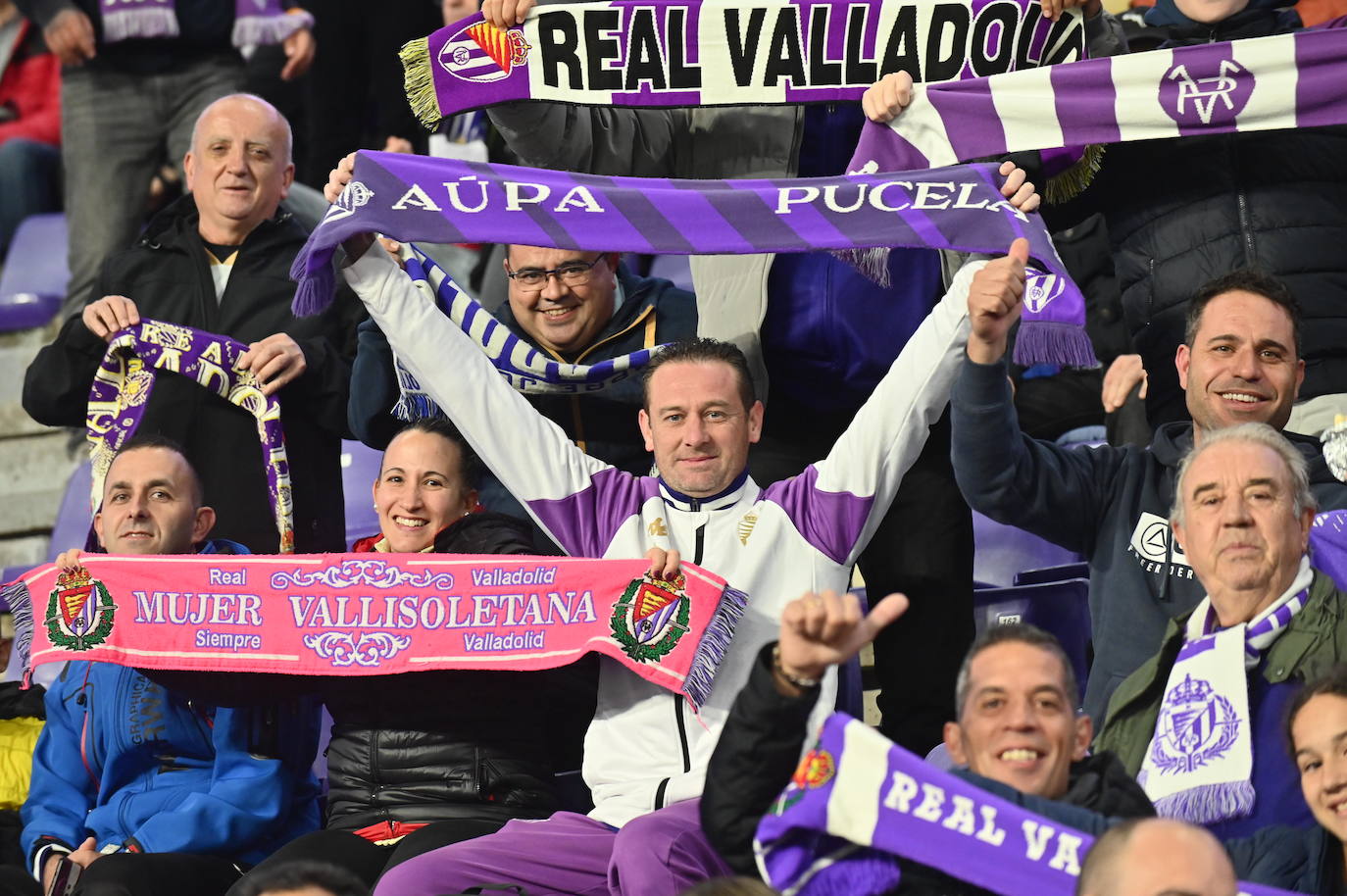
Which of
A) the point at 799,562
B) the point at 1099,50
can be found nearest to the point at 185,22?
the point at 1099,50

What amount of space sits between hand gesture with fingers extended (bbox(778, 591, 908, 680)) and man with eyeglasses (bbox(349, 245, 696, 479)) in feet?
6.32

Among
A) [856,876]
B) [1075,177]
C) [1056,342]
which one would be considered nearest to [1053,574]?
[1056,342]

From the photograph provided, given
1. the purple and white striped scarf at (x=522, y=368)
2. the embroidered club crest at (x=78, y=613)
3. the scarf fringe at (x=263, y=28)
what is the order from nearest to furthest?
1. the embroidered club crest at (x=78, y=613)
2. the purple and white striped scarf at (x=522, y=368)
3. the scarf fringe at (x=263, y=28)

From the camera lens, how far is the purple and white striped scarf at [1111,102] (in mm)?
5293

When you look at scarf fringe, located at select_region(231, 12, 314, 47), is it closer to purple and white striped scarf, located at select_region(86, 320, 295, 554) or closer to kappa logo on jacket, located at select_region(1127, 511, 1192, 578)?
purple and white striped scarf, located at select_region(86, 320, 295, 554)

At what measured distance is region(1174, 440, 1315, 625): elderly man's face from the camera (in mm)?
3971

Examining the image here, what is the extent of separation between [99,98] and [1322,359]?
181 inches

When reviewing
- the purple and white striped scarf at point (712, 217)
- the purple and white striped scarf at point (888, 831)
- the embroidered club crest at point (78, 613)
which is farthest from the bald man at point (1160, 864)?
the embroidered club crest at point (78, 613)

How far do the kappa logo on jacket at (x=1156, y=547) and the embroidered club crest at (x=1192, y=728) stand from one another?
57cm

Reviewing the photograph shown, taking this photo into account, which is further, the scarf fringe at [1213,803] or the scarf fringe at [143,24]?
the scarf fringe at [143,24]

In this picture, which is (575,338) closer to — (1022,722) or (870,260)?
(870,260)

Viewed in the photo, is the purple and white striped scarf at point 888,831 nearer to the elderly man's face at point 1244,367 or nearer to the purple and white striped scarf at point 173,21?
the elderly man's face at point 1244,367

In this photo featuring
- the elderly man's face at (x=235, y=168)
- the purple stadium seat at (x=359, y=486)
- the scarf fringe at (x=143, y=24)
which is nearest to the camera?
the elderly man's face at (x=235, y=168)

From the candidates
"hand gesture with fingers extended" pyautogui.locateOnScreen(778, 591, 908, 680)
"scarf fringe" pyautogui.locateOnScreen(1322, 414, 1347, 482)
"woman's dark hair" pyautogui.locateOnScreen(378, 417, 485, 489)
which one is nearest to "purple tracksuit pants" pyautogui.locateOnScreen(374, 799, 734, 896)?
"hand gesture with fingers extended" pyautogui.locateOnScreen(778, 591, 908, 680)
